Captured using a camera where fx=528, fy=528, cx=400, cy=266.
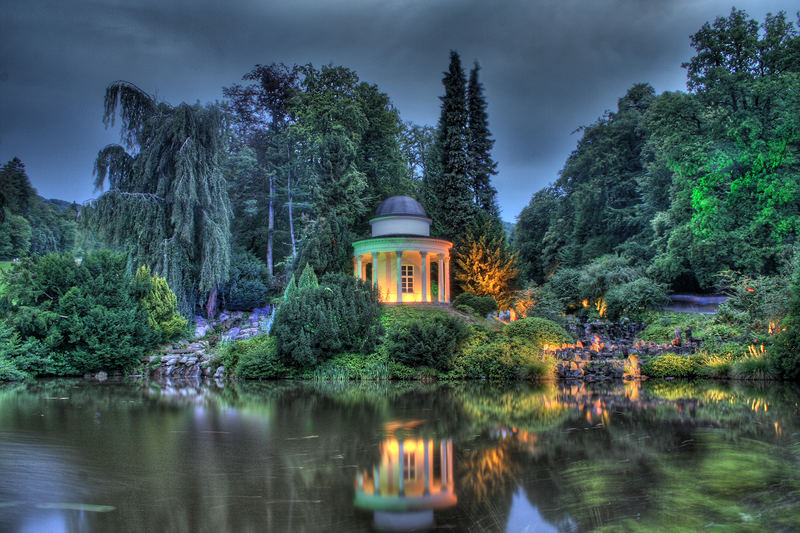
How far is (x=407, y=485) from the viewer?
562cm

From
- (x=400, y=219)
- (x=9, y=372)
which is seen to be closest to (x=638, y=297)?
(x=400, y=219)

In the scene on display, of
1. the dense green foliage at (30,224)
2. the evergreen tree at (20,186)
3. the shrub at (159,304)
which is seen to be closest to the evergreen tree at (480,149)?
the shrub at (159,304)

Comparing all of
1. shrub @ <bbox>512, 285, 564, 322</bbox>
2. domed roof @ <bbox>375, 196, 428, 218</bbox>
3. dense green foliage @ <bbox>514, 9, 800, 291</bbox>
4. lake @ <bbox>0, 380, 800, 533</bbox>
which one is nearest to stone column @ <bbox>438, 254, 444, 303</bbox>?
domed roof @ <bbox>375, 196, 428, 218</bbox>

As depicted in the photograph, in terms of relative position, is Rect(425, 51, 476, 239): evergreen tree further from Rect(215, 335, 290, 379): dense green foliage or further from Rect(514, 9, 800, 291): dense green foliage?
Rect(215, 335, 290, 379): dense green foliage

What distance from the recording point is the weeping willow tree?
2330 centimetres

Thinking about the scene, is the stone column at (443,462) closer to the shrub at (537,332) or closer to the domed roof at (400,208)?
the shrub at (537,332)

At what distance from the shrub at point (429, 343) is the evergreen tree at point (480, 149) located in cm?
1642

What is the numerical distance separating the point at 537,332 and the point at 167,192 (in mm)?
17922

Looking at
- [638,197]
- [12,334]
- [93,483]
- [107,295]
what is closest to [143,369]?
[107,295]

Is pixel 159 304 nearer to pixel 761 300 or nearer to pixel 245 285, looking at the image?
pixel 245 285

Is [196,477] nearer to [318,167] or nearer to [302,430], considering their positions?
[302,430]

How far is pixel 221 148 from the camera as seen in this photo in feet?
84.3

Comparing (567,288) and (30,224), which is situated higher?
(30,224)

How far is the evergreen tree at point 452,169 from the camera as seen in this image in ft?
103
